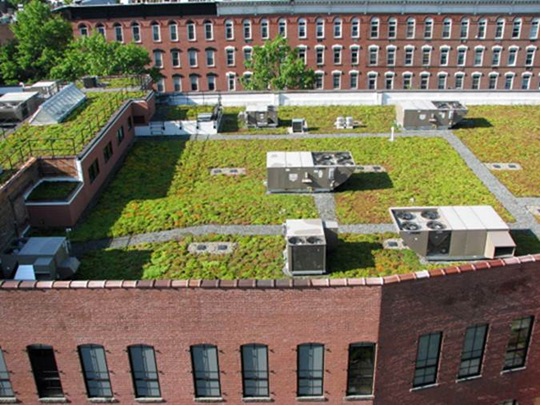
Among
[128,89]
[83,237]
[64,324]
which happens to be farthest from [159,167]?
[64,324]

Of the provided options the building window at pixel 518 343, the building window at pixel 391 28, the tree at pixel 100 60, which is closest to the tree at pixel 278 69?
the tree at pixel 100 60

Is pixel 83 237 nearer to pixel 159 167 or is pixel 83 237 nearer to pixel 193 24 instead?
pixel 159 167

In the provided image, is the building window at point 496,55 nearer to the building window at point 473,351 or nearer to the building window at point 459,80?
the building window at point 459,80

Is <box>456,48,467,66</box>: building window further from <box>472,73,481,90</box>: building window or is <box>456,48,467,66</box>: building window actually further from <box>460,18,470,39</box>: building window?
<box>472,73,481,90</box>: building window

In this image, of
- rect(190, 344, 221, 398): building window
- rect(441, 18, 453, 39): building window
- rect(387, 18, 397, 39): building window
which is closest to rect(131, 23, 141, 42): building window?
rect(387, 18, 397, 39): building window

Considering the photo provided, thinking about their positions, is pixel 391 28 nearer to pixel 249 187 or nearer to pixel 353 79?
pixel 353 79

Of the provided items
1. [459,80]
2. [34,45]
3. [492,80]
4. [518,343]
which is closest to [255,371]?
[518,343]
